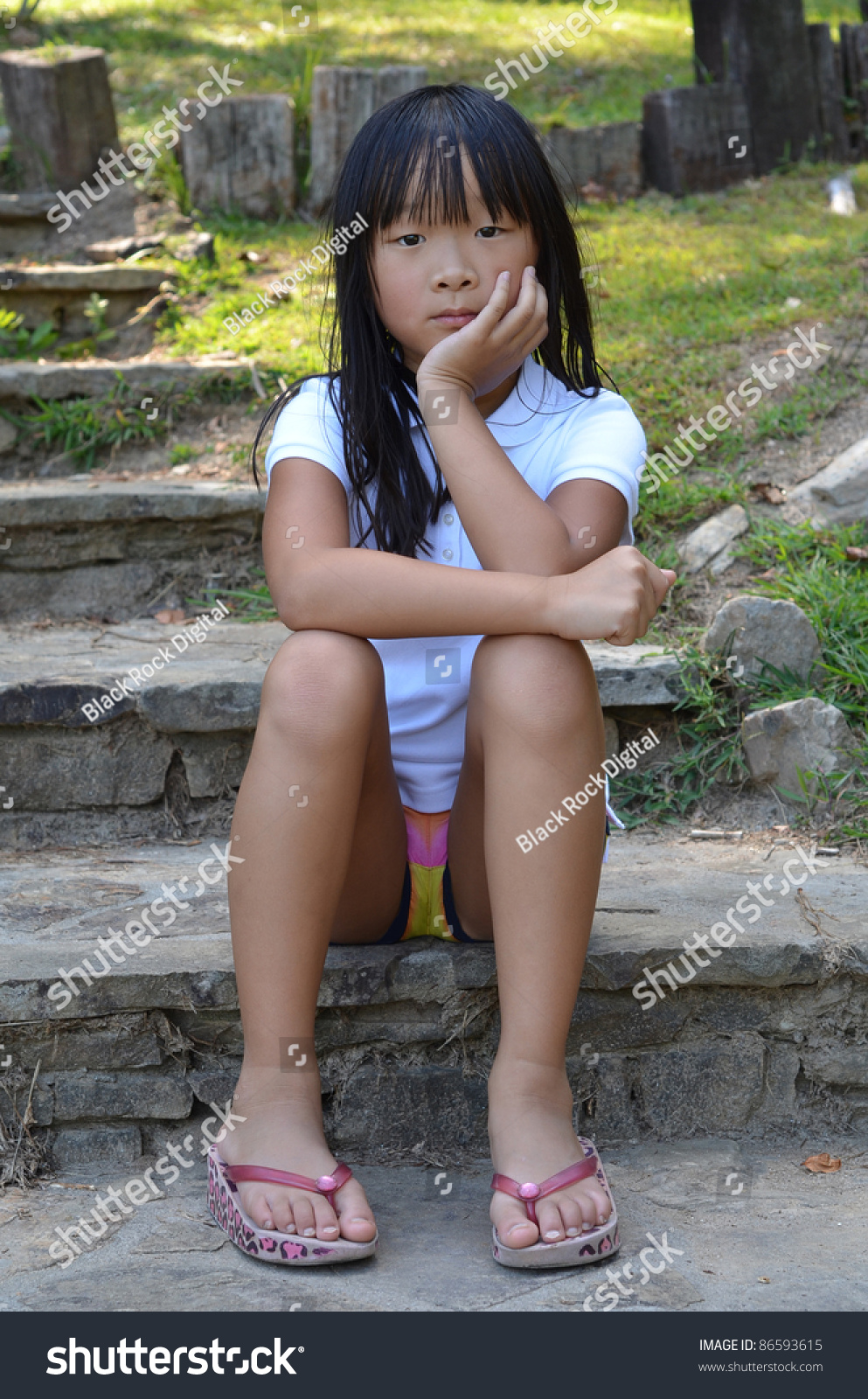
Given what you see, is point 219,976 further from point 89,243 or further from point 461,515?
point 89,243

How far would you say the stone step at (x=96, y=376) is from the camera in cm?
308

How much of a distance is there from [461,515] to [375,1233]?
0.88 m

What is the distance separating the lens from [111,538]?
109 inches

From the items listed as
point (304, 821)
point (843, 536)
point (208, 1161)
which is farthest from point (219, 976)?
point (843, 536)

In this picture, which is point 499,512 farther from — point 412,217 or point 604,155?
point 604,155

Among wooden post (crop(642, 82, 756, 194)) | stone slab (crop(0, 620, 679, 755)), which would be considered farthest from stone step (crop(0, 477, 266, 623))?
wooden post (crop(642, 82, 756, 194))

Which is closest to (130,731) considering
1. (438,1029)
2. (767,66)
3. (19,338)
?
(438,1029)

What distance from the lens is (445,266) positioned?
5.30 feet

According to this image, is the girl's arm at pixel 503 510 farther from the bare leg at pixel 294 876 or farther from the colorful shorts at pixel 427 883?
the colorful shorts at pixel 427 883

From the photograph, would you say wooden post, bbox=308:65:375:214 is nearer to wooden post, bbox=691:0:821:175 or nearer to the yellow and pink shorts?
wooden post, bbox=691:0:821:175

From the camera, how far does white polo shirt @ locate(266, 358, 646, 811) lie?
1.67m

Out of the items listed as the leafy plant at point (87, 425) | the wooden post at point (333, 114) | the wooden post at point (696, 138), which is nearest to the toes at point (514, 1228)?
the leafy plant at point (87, 425)

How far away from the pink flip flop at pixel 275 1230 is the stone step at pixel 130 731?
0.87 meters

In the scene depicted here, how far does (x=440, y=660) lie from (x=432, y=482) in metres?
0.26
